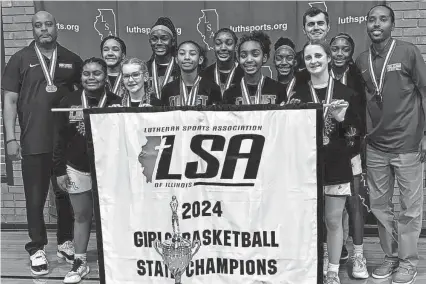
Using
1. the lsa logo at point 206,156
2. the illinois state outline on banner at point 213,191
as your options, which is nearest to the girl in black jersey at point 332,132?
the illinois state outline on banner at point 213,191

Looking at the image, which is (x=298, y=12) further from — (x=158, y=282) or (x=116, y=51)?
(x=158, y=282)

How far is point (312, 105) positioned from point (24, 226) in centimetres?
326

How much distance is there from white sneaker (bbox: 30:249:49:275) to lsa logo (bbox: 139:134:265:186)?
1.36 metres

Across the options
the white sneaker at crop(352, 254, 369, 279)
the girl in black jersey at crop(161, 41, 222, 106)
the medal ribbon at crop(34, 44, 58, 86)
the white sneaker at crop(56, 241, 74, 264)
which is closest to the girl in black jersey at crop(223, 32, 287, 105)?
the girl in black jersey at crop(161, 41, 222, 106)

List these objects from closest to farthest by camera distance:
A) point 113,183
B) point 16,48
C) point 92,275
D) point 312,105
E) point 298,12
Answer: point 312,105, point 113,183, point 92,275, point 298,12, point 16,48

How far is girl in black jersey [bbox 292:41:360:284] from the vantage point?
3.18 m

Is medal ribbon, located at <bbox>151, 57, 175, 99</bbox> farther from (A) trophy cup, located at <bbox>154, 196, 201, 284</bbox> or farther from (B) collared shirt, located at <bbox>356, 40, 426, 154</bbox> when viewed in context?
(B) collared shirt, located at <bbox>356, 40, 426, 154</bbox>

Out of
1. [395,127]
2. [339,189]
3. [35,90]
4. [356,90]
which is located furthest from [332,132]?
[35,90]

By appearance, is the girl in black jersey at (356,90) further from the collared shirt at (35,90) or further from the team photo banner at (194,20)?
the collared shirt at (35,90)

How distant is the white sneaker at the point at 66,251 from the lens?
4.08 m

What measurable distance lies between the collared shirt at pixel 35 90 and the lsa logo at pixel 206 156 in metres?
1.16

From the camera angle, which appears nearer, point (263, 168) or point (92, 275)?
point (263, 168)

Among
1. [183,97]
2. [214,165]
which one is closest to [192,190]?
[214,165]

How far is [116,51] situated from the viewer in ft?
12.5
